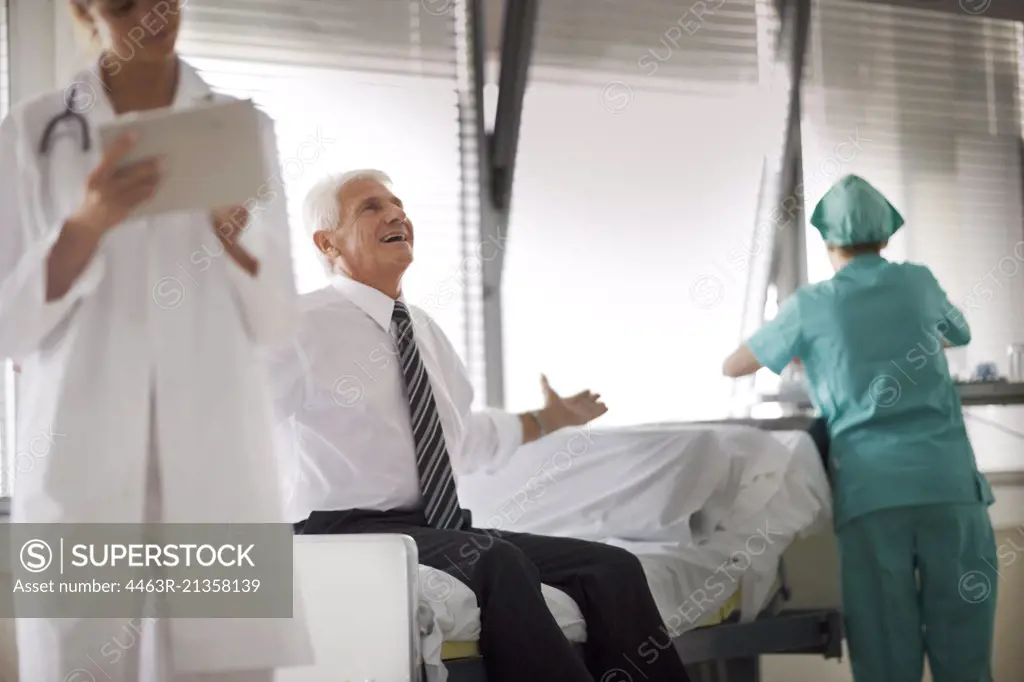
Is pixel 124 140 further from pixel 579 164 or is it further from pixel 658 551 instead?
pixel 579 164

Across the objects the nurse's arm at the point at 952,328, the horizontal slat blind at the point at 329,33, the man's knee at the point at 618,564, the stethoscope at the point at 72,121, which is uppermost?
the horizontal slat blind at the point at 329,33

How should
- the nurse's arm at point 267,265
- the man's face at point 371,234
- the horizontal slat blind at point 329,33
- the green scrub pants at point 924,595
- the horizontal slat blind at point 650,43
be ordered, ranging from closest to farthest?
the nurse's arm at point 267,265
the man's face at point 371,234
the green scrub pants at point 924,595
the horizontal slat blind at point 329,33
the horizontal slat blind at point 650,43

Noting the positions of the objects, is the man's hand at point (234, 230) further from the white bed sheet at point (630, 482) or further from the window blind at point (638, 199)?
the window blind at point (638, 199)

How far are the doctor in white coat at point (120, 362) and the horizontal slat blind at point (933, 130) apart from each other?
2.21 m

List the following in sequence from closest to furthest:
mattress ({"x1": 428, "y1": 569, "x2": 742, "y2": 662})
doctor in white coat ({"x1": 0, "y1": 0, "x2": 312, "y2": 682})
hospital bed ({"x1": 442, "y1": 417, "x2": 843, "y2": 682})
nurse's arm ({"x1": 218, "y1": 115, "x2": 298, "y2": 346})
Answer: doctor in white coat ({"x1": 0, "y1": 0, "x2": 312, "y2": 682}), nurse's arm ({"x1": 218, "y1": 115, "x2": 298, "y2": 346}), mattress ({"x1": 428, "y1": 569, "x2": 742, "y2": 662}), hospital bed ({"x1": 442, "y1": 417, "x2": 843, "y2": 682})

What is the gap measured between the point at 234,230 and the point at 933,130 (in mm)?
2533

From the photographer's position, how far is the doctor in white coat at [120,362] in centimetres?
154

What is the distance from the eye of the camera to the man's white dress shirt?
212cm

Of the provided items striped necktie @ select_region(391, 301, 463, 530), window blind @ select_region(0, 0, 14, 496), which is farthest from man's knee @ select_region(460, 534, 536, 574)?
window blind @ select_region(0, 0, 14, 496)

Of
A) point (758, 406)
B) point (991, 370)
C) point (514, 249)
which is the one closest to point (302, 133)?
point (514, 249)

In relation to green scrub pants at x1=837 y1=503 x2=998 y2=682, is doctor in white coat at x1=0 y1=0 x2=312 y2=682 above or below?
above

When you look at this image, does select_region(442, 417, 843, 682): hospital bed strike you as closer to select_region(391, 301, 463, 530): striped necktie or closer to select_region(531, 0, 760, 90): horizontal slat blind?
select_region(391, 301, 463, 530): striped necktie

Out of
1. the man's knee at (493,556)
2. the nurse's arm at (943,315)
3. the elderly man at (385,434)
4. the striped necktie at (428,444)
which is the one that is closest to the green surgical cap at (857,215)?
the nurse's arm at (943,315)

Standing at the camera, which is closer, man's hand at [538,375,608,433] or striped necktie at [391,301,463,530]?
striped necktie at [391,301,463,530]
